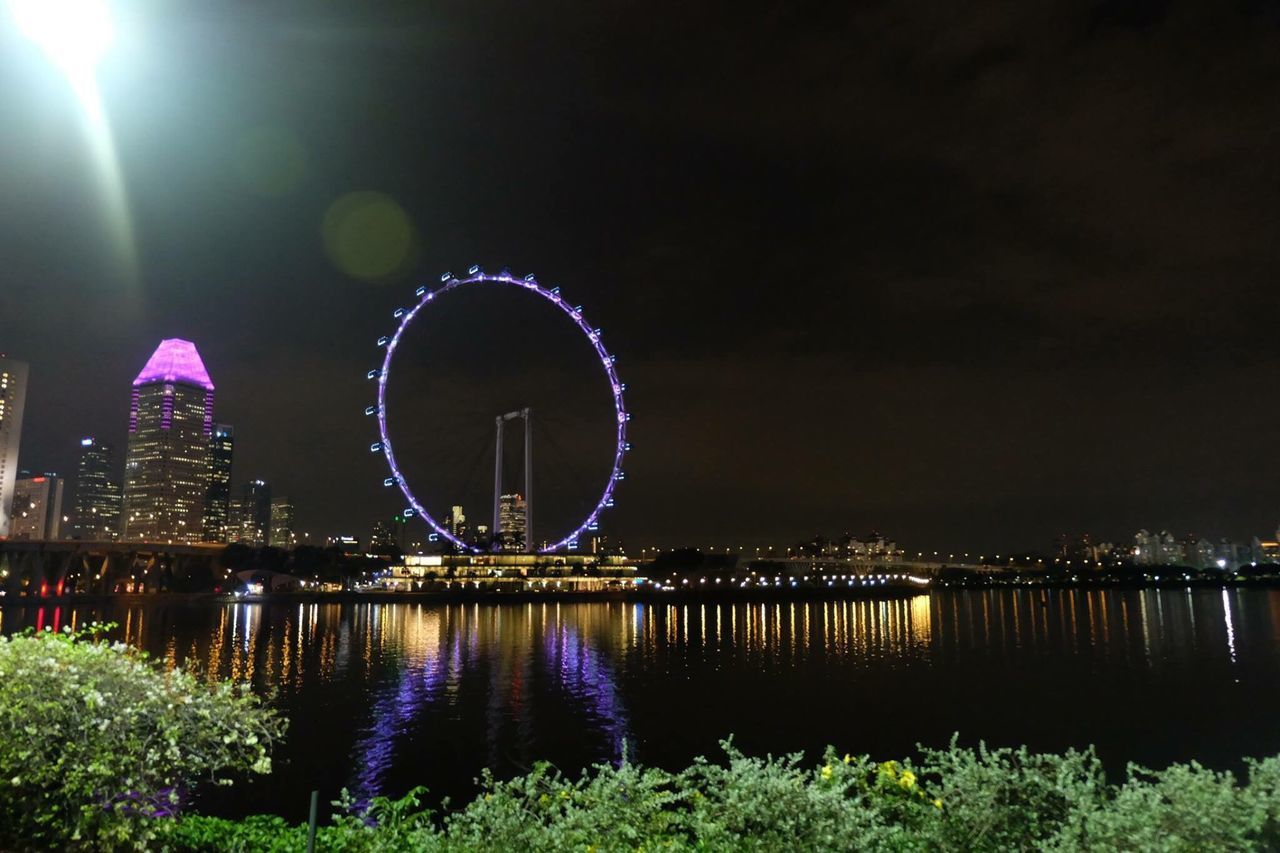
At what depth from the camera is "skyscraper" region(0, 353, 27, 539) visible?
16405cm

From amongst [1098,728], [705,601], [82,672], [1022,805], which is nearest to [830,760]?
[1022,805]

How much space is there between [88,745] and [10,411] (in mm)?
200023

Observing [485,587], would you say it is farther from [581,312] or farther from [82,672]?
[82,672]

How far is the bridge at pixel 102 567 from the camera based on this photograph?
396ft

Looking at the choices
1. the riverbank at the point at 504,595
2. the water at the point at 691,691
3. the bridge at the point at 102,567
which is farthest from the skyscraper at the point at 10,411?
the water at the point at 691,691

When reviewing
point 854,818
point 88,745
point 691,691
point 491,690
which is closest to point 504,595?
point 491,690

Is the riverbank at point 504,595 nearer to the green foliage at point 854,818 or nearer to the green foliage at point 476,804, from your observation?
the green foliage at point 476,804

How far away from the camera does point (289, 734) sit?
3197 cm

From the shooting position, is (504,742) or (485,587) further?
(485,587)

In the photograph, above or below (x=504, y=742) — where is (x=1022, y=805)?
above

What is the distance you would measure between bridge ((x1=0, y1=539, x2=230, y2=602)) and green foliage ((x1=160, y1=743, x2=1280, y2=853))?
133334 millimetres

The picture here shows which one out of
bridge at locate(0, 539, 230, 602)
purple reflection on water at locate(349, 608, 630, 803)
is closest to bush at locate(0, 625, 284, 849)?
purple reflection on water at locate(349, 608, 630, 803)

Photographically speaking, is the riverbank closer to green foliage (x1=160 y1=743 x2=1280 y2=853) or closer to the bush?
the bush

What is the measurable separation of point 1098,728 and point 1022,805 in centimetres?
3241
